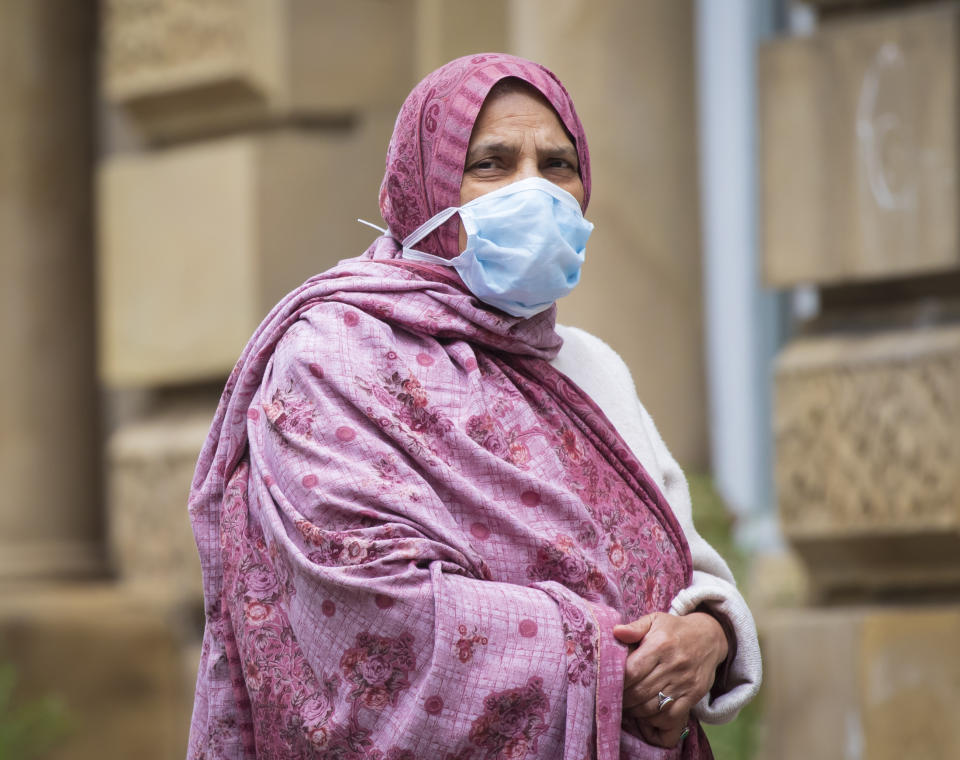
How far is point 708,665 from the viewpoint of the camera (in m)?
2.36

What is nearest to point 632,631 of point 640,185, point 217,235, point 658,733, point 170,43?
point 658,733

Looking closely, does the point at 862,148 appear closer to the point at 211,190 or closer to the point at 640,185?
the point at 640,185

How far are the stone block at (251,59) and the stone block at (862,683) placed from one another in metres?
1.96

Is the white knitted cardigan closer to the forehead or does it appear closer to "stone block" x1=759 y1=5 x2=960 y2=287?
the forehead

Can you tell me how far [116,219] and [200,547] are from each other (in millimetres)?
3016

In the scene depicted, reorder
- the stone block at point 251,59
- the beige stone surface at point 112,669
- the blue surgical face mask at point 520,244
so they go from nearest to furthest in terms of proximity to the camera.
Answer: the blue surgical face mask at point 520,244 < the stone block at point 251,59 < the beige stone surface at point 112,669

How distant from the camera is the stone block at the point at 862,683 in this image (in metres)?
4.22

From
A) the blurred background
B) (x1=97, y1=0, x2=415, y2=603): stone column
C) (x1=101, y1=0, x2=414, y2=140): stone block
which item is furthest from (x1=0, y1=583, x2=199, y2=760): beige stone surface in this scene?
(x1=101, y1=0, x2=414, y2=140): stone block

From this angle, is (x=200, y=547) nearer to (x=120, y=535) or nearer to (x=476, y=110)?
(x=476, y=110)

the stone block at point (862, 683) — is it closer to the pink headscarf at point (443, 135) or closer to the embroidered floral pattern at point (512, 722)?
the pink headscarf at point (443, 135)

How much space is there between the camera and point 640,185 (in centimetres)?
461

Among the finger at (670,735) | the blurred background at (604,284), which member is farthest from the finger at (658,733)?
the blurred background at (604,284)

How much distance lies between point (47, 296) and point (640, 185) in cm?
212

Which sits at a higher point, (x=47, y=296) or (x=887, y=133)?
(x=887, y=133)
